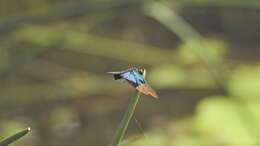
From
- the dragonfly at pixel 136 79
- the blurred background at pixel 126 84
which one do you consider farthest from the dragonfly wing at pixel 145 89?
the blurred background at pixel 126 84

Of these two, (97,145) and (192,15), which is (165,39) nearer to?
(192,15)

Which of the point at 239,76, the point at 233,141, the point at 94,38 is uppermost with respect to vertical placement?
the point at 94,38

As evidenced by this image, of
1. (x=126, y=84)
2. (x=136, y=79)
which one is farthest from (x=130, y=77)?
(x=126, y=84)

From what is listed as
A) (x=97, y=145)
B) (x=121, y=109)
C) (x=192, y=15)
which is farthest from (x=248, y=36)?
(x=97, y=145)

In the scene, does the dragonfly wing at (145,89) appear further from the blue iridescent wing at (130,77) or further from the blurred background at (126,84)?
the blurred background at (126,84)

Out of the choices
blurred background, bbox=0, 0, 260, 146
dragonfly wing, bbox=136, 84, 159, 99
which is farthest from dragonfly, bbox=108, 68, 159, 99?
blurred background, bbox=0, 0, 260, 146

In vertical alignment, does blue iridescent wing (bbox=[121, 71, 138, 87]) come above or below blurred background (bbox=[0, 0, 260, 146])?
below

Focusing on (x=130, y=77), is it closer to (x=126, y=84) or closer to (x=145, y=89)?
(x=145, y=89)

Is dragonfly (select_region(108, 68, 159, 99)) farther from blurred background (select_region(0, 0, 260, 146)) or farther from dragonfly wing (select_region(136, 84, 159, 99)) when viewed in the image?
blurred background (select_region(0, 0, 260, 146))
